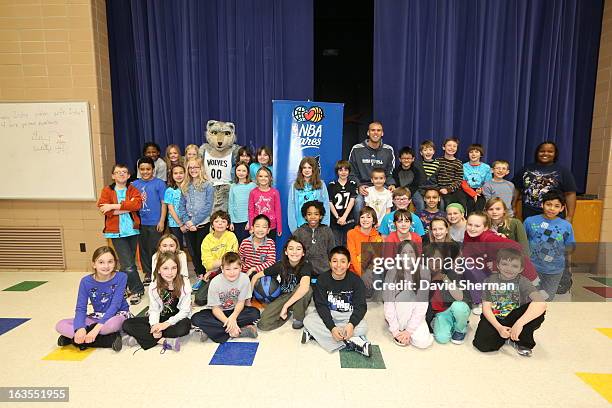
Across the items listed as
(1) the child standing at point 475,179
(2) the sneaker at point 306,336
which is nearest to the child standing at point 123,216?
(2) the sneaker at point 306,336

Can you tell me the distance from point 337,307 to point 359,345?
0.31 m

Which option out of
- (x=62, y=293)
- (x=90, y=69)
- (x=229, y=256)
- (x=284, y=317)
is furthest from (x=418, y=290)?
(x=90, y=69)

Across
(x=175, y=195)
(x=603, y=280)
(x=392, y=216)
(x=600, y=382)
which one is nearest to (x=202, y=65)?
(x=175, y=195)

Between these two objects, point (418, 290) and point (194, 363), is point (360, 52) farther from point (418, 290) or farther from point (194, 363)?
point (194, 363)

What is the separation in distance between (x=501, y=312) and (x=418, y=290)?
0.52 m

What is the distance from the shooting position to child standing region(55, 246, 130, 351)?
232cm

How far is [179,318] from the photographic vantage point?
241cm

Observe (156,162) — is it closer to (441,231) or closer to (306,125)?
(306,125)

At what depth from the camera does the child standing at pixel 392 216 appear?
3178mm

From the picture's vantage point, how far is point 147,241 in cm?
351

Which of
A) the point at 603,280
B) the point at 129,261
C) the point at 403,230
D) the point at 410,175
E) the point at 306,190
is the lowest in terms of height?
the point at 603,280

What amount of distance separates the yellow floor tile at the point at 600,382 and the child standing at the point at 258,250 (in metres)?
2.10

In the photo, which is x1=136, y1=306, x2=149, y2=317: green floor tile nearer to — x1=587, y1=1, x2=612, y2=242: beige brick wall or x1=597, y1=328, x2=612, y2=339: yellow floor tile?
x1=597, y1=328, x2=612, y2=339: yellow floor tile

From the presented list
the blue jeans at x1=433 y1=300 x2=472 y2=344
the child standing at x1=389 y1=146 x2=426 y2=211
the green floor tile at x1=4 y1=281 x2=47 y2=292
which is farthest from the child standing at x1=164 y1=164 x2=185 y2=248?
the blue jeans at x1=433 y1=300 x2=472 y2=344
